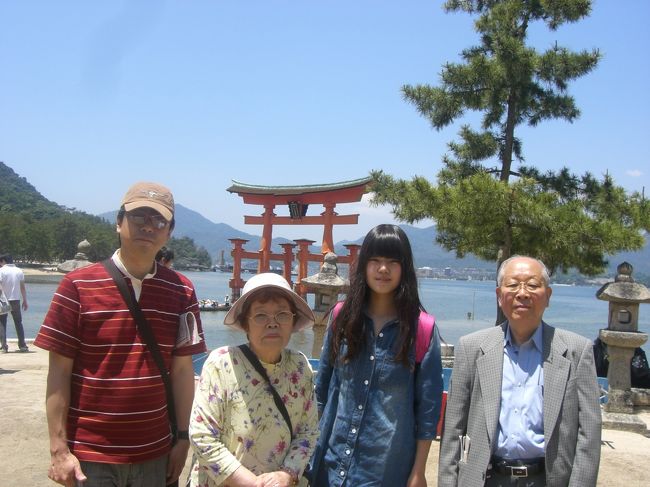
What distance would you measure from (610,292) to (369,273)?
17.2 feet

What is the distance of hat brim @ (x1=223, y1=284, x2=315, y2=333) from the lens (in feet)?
6.37

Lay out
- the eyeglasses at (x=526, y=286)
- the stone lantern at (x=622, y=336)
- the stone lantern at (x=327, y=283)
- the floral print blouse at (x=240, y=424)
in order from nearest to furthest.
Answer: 1. the floral print blouse at (x=240, y=424)
2. the eyeglasses at (x=526, y=286)
3. the stone lantern at (x=327, y=283)
4. the stone lantern at (x=622, y=336)

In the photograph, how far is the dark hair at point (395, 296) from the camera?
2.05 m

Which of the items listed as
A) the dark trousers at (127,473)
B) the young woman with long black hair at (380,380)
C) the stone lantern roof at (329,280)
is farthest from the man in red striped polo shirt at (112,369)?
the stone lantern roof at (329,280)

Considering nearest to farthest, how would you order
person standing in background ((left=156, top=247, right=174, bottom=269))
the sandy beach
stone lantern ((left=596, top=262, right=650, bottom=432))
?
1. the sandy beach
2. person standing in background ((left=156, top=247, right=174, bottom=269))
3. stone lantern ((left=596, top=262, right=650, bottom=432))

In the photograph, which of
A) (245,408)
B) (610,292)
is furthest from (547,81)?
(245,408)

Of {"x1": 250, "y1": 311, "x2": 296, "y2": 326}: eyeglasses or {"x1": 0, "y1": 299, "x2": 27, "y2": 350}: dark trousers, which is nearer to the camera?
{"x1": 250, "y1": 311, "x2": 296, "y2": 326}: eyeglasses

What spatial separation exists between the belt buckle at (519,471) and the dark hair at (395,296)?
48cm

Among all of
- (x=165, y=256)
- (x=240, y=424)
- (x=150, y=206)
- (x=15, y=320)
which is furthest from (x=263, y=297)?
(x=15, y=320)

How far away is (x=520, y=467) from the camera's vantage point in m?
1.90

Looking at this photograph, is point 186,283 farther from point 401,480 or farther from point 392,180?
point 392,180

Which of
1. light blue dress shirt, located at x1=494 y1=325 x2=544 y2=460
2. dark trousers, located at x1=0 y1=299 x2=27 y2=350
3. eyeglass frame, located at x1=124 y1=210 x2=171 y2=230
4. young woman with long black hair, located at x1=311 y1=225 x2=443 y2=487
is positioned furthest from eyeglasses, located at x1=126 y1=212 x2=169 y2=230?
dark trousers, located at x1=0 y1=299 x2=27 y2=350

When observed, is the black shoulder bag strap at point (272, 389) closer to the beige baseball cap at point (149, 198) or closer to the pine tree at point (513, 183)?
the beige baseball cap at point (149, 198)

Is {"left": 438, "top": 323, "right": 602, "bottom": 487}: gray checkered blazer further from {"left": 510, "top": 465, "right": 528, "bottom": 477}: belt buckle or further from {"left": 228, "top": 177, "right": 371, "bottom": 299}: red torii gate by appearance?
{"left": 228, "top": 177, "right": 371, "bottom": 299}: red torii gate
